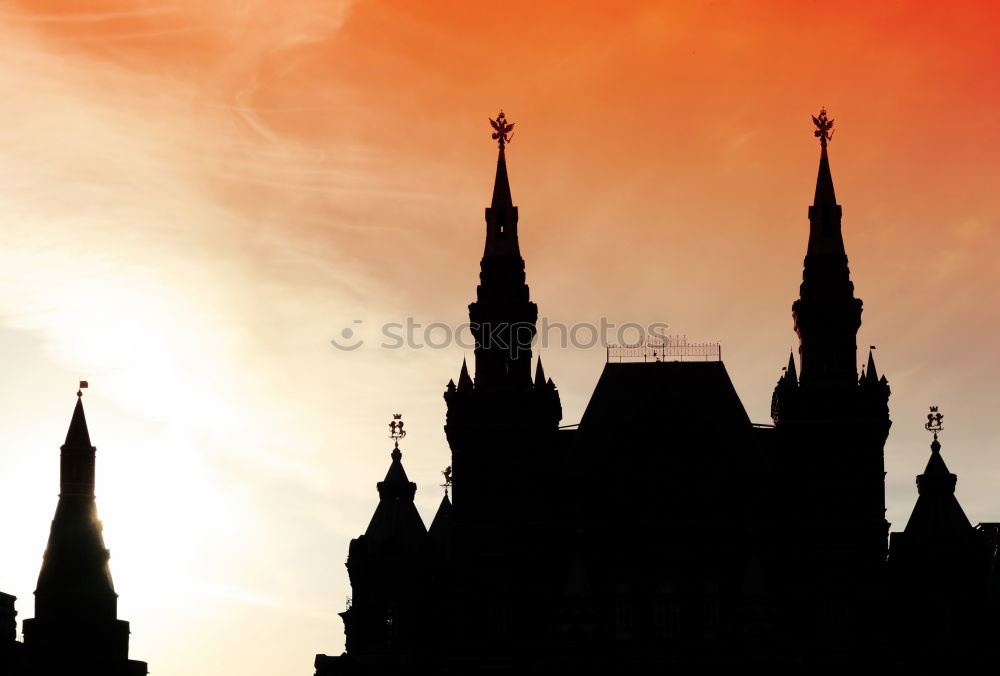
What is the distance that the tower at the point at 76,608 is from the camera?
13788 cm

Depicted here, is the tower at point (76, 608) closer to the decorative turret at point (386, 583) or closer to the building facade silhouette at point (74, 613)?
the building facade silhouette at point (74, 613)

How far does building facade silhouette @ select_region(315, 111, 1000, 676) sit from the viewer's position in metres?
123

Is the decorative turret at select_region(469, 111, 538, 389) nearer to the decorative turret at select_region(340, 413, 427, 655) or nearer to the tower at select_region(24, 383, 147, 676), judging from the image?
the decorative turret at select_region(340, 413, 427, 655)

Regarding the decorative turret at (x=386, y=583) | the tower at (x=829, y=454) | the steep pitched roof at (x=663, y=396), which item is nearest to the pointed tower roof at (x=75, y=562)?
the decorative turret at (x=386, y=583)

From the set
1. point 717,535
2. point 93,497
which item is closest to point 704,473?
point 717,535

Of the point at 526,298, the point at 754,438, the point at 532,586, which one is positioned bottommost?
the point at 532,586

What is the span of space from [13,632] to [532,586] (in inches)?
1389

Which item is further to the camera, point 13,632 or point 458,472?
point 13,632

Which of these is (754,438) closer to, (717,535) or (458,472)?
(717,535)

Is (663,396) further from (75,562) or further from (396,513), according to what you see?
(75,562)

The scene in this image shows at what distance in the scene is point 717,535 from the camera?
414ft

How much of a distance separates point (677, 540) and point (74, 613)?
3656cm

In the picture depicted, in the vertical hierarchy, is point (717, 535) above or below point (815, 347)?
below

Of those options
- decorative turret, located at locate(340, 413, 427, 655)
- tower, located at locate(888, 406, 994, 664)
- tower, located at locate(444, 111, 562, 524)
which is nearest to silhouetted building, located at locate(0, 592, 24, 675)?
decorative turret, located at locate(340, 413, 427, 655)
